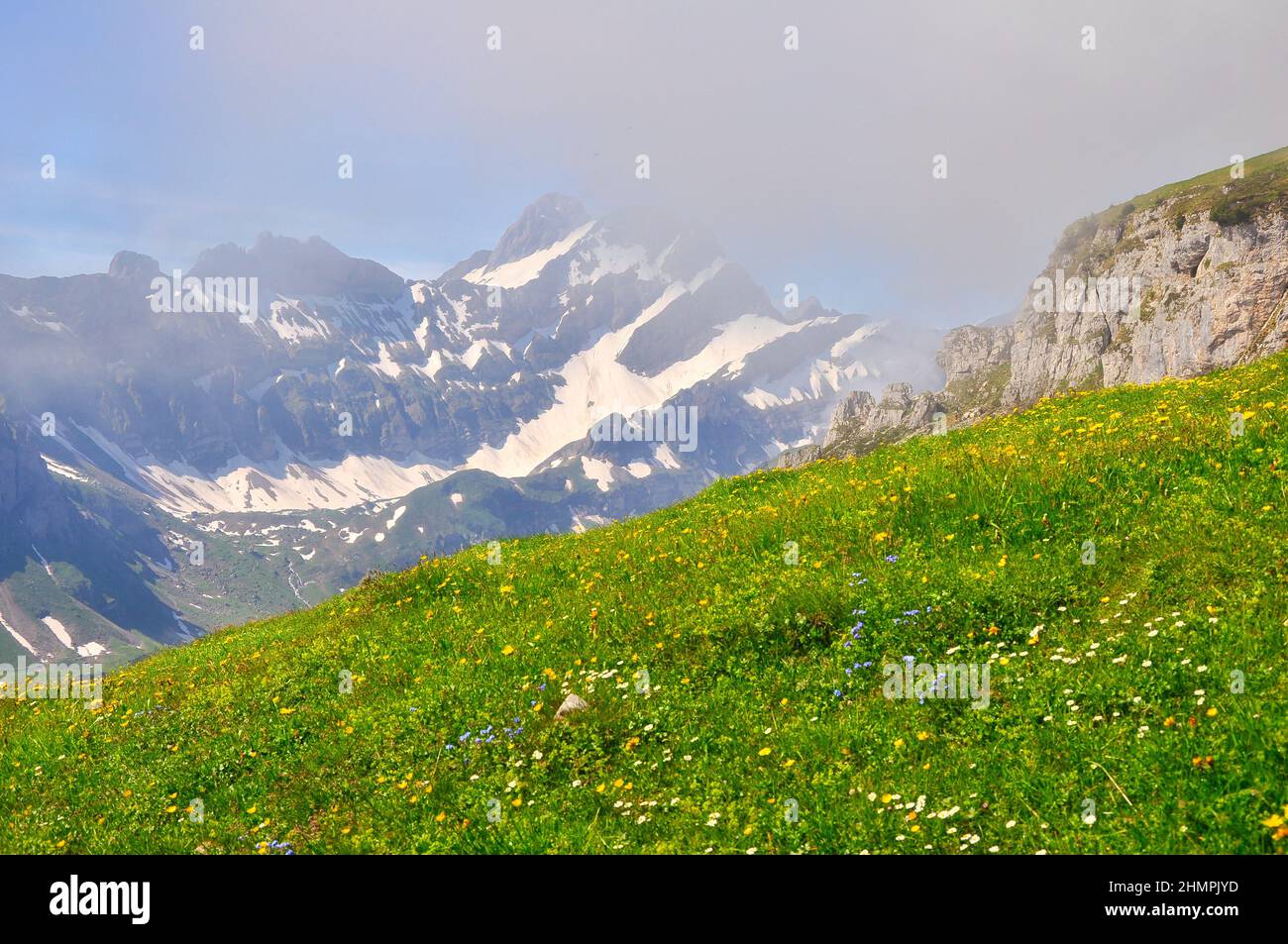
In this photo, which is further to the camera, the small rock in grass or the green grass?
the small rock in grass

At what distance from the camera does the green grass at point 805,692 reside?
283 inches

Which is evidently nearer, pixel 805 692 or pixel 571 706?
pixel 805 692

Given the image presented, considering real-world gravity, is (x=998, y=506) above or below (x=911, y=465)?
below

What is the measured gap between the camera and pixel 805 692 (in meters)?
9.91

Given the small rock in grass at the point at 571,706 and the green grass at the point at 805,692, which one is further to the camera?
the small rock in grass at the point at 571,706

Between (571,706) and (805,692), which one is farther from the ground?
(805,692)

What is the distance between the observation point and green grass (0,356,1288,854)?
7.20 m

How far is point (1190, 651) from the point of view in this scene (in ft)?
27.2
